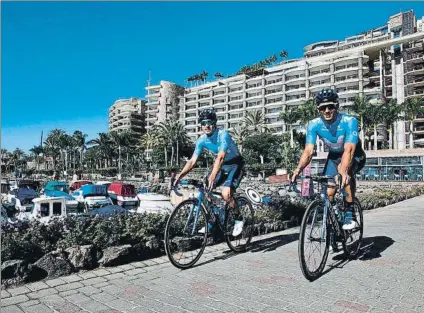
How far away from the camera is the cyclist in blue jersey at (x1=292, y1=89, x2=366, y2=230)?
4738 mm

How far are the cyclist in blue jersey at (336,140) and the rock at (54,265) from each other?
3.09 metres

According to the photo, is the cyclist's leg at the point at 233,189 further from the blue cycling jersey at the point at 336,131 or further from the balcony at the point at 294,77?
the balcony at the point at 294,77

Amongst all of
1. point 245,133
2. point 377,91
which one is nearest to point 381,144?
point 377,91

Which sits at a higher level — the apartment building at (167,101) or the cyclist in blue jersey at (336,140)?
the apartment building at (167,101)

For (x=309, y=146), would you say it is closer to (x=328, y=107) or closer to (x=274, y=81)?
(x=328, y=107)

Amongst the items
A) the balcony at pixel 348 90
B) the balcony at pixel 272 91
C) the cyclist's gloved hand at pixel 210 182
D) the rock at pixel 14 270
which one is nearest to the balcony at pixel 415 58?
the balcony at pixel 348 90

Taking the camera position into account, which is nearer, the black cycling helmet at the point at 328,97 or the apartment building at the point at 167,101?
the black cycling helmet at the point at 328,97

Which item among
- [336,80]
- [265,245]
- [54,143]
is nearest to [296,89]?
[336,80]

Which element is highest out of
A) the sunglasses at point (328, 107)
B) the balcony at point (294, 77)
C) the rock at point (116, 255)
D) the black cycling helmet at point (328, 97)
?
the balcony at point (294, 77)

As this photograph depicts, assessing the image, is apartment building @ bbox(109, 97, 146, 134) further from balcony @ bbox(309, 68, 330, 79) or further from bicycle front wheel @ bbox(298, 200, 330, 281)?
bicycle front wheel @ bbox(298, 200, 330, 281)

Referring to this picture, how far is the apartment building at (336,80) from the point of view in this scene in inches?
3413

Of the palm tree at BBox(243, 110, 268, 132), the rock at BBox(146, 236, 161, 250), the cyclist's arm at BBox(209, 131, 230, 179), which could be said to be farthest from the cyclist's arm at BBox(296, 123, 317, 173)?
the palm tree at BBox(243, 110, 268, 132)

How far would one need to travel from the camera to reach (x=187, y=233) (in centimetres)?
513

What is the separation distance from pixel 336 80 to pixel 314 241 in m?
95.0
